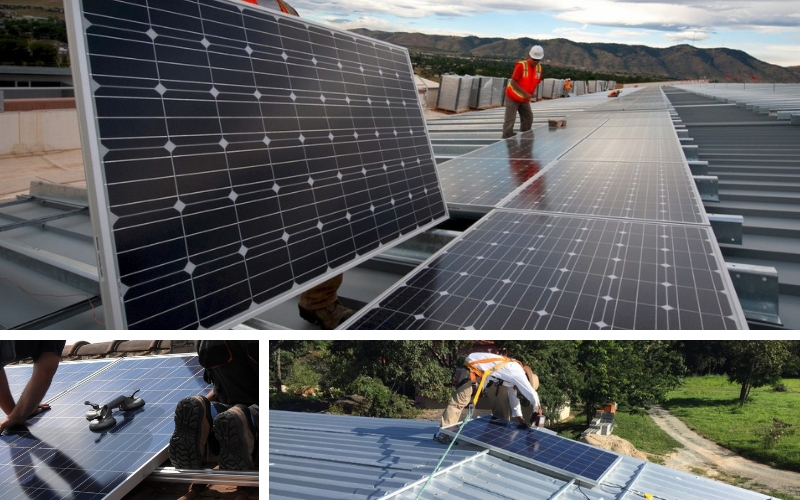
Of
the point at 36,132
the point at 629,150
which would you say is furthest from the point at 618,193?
the point at 36,132

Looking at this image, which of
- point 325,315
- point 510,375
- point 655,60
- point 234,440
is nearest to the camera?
point 234,440

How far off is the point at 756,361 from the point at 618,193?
10.4 feet

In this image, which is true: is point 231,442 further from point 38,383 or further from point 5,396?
point 5,396

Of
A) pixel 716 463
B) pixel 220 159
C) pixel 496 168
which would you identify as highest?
pixel 220 159

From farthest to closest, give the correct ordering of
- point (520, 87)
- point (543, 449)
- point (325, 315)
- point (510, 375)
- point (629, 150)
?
point (520, 87) < point (629, 150) < point (325, 315) < point (543, 449) < point (510, 375)

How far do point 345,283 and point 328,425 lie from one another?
1.93 meters

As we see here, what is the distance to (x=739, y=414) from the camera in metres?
4.23

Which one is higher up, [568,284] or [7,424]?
[568,284]

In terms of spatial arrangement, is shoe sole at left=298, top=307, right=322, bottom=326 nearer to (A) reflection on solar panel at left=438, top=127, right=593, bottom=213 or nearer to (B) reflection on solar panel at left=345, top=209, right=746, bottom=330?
(B) reflection on solar panel at left=345, top=209, right=746, bottom=330

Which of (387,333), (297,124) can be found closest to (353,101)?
(297,124)

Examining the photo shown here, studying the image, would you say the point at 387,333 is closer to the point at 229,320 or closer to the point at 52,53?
the point at 229,320

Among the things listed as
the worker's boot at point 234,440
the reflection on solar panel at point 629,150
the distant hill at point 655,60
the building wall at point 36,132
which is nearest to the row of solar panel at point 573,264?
the worker's boot at point 234,440

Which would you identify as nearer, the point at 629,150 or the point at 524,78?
the point at 629,150

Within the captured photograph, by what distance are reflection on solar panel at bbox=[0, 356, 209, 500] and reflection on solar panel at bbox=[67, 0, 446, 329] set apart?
0.58 m
